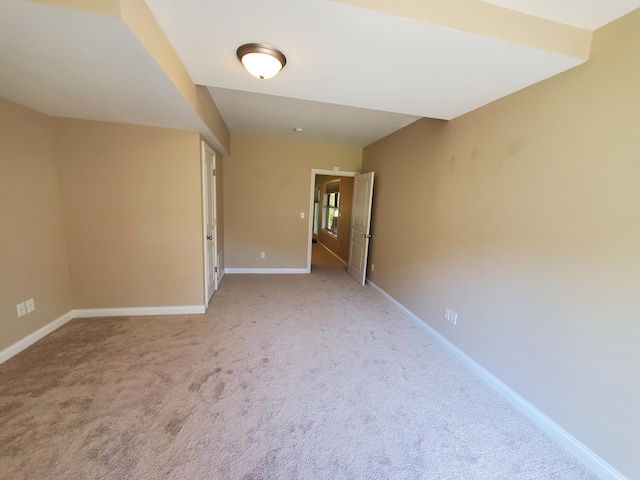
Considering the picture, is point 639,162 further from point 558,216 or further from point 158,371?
point 158,371

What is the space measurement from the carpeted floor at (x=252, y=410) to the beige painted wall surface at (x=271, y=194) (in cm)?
220

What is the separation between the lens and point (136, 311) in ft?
9.66

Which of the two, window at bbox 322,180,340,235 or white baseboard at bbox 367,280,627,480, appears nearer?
white baseboard at bbox 367,280,627,480

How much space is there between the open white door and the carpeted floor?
5.96ft

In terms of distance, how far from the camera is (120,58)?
4.43 ft

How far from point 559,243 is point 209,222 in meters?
3.62

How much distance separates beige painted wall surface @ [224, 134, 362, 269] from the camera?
4496mm

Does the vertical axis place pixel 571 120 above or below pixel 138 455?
above

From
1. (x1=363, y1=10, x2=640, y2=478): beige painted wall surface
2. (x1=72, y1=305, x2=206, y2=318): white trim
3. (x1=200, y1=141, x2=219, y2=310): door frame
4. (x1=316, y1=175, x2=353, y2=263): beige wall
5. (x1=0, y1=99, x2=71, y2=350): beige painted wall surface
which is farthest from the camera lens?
(x1=316, y1=175, x2=353, y2=263): beige wall

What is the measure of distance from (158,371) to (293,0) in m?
2.66

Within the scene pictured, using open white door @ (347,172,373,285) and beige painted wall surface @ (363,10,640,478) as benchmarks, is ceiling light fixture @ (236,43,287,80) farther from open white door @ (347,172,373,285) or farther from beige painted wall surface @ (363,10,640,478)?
open white door @ (347,172,373,285)

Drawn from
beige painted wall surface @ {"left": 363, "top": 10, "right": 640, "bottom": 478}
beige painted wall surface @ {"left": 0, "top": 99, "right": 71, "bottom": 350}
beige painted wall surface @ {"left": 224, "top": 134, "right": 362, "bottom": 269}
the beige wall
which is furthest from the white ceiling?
the beige wall

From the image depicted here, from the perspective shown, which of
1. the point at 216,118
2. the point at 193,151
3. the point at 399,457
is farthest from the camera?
the point at 216,118

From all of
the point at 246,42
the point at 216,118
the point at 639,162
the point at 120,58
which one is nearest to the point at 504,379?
the point at 639,162
